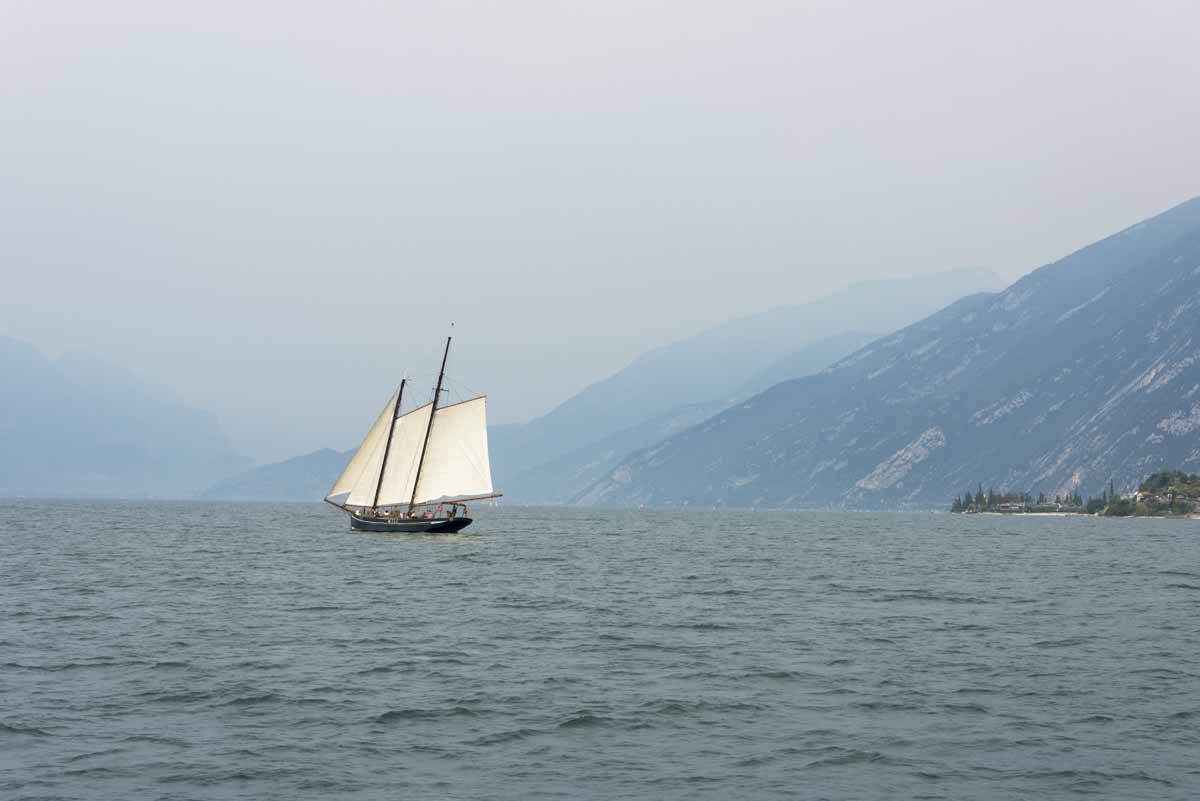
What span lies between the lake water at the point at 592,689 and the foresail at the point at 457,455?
60.4m

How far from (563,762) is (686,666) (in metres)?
14.4

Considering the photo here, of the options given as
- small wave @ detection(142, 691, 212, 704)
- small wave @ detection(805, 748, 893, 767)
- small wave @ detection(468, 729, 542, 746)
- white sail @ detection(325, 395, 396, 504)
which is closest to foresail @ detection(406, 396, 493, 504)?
white sail @ detection(325, 395, 396, 504)

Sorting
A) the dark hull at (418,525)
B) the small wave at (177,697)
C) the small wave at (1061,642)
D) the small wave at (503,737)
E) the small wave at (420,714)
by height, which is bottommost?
the small wave at (1061,642)

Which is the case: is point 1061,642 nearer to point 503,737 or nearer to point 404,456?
point 503,737

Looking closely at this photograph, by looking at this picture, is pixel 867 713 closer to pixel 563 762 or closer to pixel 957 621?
pixel 563 762

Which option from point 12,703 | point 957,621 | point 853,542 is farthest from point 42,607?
point 853,542

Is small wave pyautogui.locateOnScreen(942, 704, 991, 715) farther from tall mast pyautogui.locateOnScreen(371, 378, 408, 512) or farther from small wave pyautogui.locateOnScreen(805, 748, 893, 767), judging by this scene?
tall mast pyautogui.locateOnScreen(371, 378, 408, 512)

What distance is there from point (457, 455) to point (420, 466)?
6.49 metres

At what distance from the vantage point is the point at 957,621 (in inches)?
2264

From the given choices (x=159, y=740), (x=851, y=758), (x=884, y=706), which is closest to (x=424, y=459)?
(x=884, y=706)

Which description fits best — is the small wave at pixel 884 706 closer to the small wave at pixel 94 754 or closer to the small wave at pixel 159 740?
the small wave at pixel 159 740

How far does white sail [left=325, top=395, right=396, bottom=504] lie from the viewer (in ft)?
466

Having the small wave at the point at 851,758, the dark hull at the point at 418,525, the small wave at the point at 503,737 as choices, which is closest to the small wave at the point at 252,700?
the small wave at the point at 503,737

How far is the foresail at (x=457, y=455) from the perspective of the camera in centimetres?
13938
